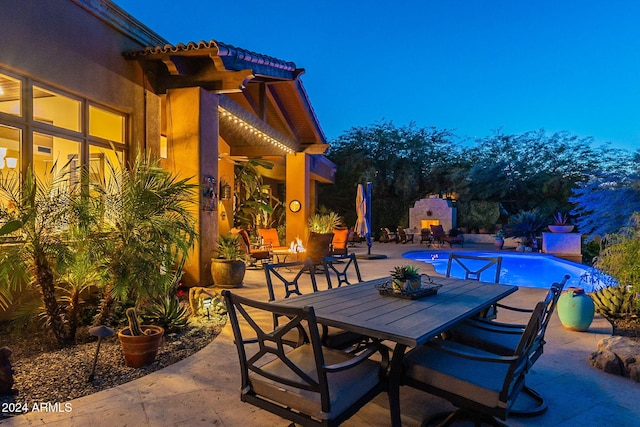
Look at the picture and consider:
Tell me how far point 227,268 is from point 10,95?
3.59 m

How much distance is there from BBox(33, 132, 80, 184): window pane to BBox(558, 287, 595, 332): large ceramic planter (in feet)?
19.0

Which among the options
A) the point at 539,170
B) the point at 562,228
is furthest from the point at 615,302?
the point at 539,170

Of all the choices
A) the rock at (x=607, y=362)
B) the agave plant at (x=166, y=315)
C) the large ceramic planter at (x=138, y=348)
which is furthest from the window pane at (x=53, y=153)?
the rock at (x=607, y=362)

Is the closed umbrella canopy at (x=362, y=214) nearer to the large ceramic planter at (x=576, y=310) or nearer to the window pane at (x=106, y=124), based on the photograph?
the window pane at (x=106, y=124)

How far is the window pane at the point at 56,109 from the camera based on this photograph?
16.5 feet

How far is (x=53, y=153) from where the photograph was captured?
17.6 ft

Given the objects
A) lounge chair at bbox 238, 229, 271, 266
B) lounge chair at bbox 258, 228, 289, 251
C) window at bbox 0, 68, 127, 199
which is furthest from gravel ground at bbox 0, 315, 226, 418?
lounge chair at bbox 258, 228, 289, 251

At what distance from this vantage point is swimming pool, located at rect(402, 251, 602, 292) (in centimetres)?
936

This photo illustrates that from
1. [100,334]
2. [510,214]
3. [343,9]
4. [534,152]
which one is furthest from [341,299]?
[343,9]

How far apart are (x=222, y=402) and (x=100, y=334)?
111cm

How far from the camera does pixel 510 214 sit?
19.6 metres

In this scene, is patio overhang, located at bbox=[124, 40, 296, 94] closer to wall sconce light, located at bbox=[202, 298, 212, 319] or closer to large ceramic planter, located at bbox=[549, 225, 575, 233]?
wall sconce light, located at bbox=[202, 298, 212, 319]

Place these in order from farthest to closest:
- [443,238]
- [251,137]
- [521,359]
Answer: [443,238]
[251,137]
[521,359]

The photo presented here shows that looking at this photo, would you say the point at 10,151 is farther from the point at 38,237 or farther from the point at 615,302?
the point at 615,302
